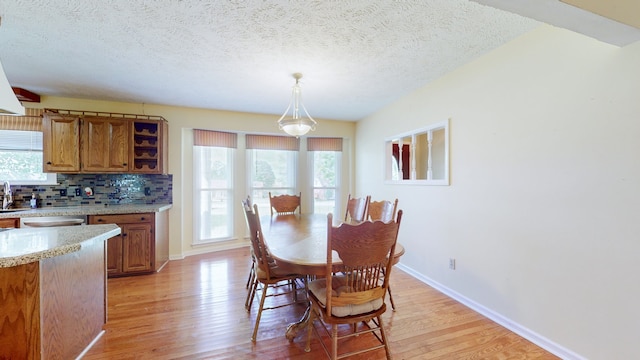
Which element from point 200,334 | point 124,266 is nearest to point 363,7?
point 200,334

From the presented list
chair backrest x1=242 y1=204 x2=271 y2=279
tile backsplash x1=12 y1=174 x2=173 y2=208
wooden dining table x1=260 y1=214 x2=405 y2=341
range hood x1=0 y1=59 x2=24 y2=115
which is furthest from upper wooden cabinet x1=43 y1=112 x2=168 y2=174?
chair backrest x1=242 y1=204 x2=271 y2=279

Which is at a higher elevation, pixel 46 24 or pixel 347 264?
pixel 46 24

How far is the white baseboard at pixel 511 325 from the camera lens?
1.82 meters

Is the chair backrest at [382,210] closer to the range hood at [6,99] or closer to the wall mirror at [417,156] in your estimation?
the wall mirror at [417,156]

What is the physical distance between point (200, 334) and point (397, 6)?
2.88m

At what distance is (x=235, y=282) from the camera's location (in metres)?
3.07

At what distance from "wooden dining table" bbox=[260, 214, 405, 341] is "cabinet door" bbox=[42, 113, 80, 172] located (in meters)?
2.75

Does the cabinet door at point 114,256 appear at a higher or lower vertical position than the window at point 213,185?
lower

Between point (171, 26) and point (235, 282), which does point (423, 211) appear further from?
point (171, 26)

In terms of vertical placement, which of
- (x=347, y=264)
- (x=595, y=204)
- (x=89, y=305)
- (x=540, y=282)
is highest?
(x=595, y=204)

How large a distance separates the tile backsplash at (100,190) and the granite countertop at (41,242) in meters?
2.04

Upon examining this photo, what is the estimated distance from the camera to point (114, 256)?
3.21 metres

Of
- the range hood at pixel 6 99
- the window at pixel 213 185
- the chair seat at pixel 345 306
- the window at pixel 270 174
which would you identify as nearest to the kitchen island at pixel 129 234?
the window at pixel 213 185

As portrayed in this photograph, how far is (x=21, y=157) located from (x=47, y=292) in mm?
3201
